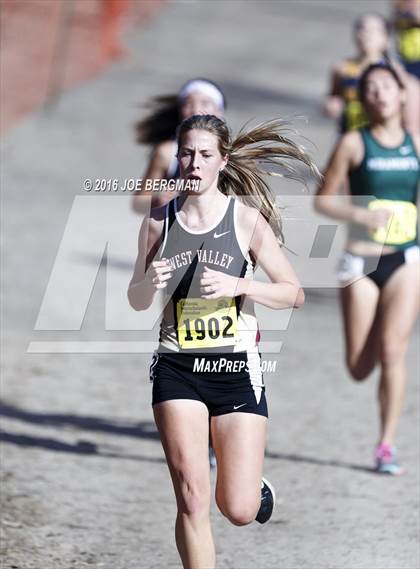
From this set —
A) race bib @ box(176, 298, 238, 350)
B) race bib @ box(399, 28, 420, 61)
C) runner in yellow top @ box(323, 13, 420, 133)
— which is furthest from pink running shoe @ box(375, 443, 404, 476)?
race bib @ box(399, 28, 420, 61)

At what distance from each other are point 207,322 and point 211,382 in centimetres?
24

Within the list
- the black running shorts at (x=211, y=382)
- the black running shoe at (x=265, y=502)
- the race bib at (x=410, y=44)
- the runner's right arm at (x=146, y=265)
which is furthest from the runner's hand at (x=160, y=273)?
the race bib at (x=410, y=44)

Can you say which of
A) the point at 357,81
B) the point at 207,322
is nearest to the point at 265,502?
the point at 207,322

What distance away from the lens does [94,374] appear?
9.74m

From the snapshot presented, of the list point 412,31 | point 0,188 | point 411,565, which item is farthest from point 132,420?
point 0,188

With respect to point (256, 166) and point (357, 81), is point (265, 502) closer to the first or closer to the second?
point (256, 166)

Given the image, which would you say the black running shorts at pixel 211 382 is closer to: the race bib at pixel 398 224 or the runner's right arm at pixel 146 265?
the runner's right arm at pixel 146 265

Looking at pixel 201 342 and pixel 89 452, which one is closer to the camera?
pixel 201 342

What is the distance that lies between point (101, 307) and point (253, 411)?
637 centimetres

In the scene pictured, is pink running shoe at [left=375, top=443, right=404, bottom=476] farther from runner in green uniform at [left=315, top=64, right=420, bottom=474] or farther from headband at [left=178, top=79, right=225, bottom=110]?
headband at [left=178, top=79, right=225, bottom=110]

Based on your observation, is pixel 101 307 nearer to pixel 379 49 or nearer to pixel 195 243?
pixel 379 49

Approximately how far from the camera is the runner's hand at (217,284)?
5.11 meters

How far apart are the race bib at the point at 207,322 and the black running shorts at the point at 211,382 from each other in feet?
0.17

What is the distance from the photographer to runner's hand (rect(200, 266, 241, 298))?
16.8 ft
